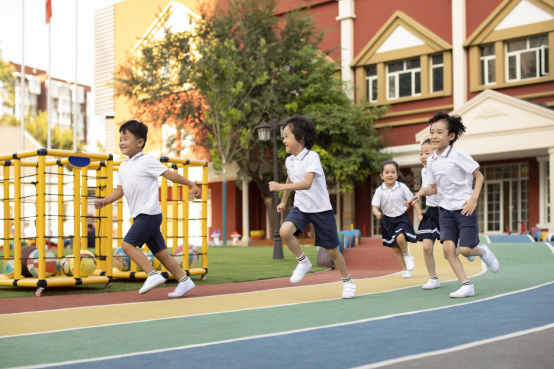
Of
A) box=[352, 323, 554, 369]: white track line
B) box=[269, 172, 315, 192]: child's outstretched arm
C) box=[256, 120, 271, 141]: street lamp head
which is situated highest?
box=[256, 120, 271, 141]: street lamp head

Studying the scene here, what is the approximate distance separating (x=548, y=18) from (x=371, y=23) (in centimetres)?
797

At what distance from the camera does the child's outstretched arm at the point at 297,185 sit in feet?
20.4

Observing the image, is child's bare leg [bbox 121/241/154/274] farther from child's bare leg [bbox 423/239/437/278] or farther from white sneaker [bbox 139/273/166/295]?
child's bare leg [bbox 423/239/437/278]

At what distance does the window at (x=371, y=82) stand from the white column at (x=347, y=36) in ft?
2.57

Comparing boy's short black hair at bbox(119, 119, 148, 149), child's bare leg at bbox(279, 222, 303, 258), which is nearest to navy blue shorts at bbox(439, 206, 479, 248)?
child's bare leg at bbox(279, 222, 303, 258)

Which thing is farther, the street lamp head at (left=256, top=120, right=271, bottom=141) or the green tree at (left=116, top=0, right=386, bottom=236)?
the green tree at (left=116, top=0, right=386, bottom=236)

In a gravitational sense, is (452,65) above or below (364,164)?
above

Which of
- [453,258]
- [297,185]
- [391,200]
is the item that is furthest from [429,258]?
[297,185]

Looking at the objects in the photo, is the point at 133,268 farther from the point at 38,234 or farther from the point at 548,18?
the point at 548,18

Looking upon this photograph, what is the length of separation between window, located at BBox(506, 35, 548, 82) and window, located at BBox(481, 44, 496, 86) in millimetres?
632

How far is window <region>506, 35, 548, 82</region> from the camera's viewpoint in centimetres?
2455

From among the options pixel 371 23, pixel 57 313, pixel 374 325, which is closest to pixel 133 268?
pixel 57 313

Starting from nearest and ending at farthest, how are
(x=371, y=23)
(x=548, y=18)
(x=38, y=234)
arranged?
1. (x=38, y=234)
2. (x=548, y=18)
3. (x=371, y=23)

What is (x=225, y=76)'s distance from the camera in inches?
1005
